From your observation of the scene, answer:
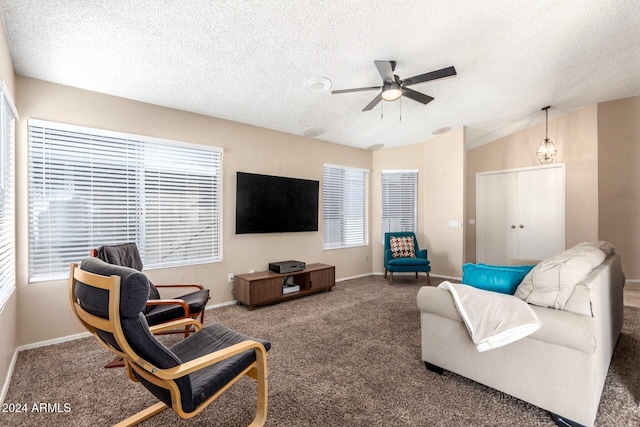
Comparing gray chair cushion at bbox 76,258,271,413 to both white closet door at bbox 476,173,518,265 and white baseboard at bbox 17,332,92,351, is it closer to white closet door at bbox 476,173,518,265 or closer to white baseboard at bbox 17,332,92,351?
white baseboard at bbox 17,332,92,351

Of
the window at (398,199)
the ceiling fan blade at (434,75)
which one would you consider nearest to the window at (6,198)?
the ceiling fan blade at (434,75)

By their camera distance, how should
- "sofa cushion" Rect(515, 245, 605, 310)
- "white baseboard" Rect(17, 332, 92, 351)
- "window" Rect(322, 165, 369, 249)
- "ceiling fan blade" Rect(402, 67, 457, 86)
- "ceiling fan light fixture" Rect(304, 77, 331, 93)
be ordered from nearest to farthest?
"sofa cushion" Rect(515, 245, 605, 310) < "ceiling fan blade" Rect(402, 67, 457, 86) < "white baseboard" Rect(17, 332, 92, 351) < "ceiling fan light fixture" Rect(304, 77, 331, 93) < "window" Rect(322, 165, 369, 249)

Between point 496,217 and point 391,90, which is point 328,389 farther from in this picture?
point 496,217

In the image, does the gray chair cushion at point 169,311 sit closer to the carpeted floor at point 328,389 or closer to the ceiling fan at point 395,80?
the carpeted floor at point 328,389

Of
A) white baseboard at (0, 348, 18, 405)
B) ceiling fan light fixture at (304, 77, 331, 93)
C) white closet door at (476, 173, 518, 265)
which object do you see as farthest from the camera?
white closet door at (476, 173, 518, 265)

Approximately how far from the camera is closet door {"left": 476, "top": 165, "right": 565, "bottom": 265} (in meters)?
5.65

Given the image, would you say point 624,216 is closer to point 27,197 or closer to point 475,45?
point 475,45

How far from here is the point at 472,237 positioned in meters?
6.55

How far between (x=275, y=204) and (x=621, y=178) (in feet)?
19.0

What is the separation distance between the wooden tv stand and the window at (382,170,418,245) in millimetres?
1970

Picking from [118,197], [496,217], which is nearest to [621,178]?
[496,217]

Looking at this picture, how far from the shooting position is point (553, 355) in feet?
5.67

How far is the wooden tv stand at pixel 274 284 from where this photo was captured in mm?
3908

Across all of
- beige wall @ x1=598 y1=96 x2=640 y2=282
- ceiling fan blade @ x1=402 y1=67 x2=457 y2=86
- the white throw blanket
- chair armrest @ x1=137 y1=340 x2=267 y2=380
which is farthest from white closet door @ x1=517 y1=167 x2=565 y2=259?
chair armrest @ x1=137 y1=340 x2=267 y2=380
